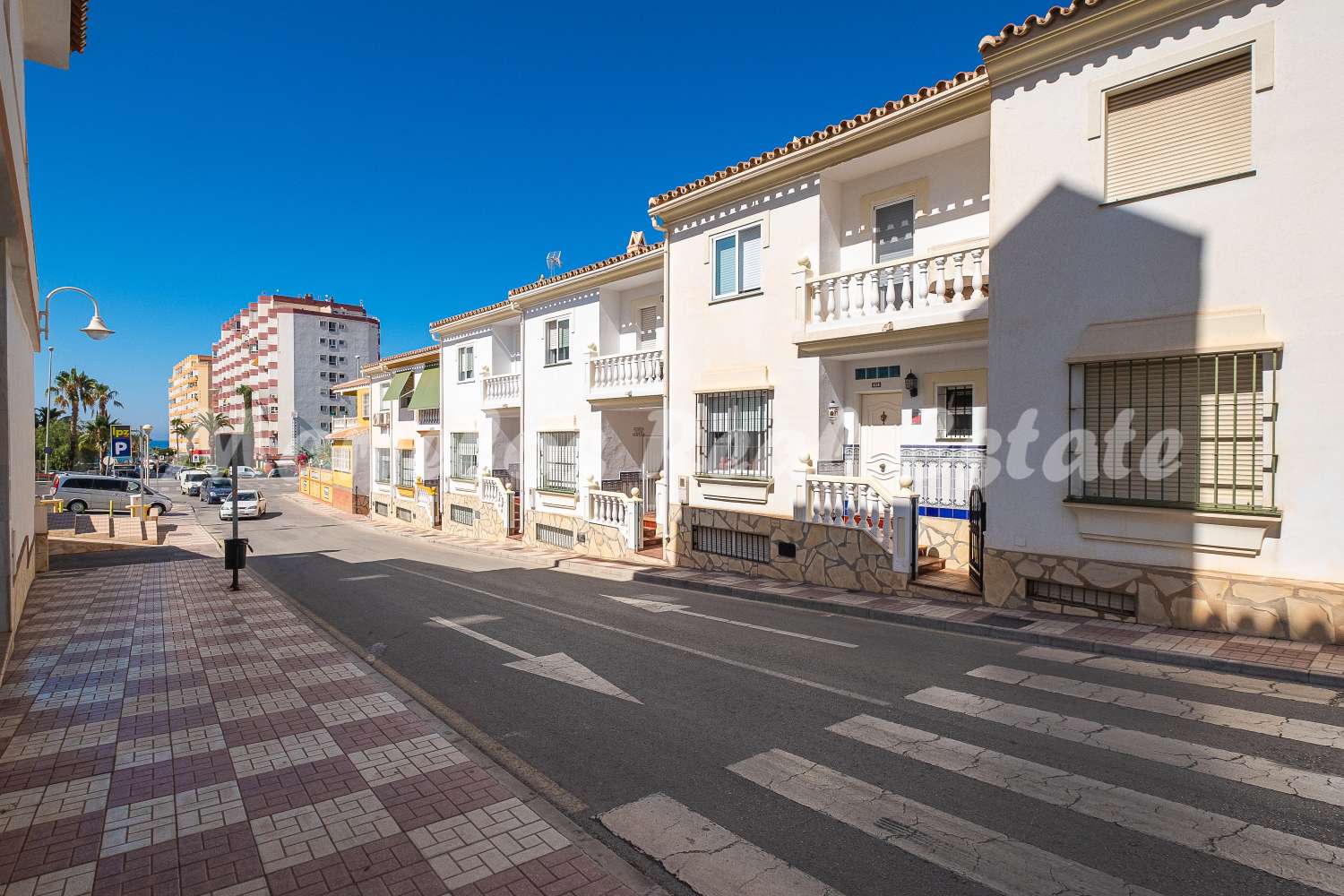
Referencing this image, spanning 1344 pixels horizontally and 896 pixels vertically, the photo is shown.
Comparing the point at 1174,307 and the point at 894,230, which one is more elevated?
the point at 894,230

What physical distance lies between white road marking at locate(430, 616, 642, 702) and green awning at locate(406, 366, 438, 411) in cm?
2138

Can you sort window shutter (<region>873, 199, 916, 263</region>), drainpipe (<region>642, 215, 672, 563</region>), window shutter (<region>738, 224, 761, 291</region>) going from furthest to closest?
drainpipe (<region>642, 215, 672, 563</region>)
window shutter (<region>738, 224, 761, 291</region>)
window shutter (<region>873, 199, 916, 263</region>)

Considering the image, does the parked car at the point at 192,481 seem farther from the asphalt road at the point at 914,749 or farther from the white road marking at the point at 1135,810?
the white road marking at the point at 1135,810

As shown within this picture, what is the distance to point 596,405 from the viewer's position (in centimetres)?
1850

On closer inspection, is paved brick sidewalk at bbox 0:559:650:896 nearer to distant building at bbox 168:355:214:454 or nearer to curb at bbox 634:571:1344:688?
curb at bbox 634:571:1344:688

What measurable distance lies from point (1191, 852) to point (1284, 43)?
8679mm

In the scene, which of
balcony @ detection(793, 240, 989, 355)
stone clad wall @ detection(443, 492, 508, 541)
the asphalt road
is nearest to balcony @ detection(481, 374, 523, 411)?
stone clad wall @ detection(443, 492, 508, 541)

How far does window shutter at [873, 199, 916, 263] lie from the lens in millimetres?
12062

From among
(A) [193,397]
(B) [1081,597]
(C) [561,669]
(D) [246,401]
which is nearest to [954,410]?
(B) [1081,597]

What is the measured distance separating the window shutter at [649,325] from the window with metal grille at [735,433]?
13.6 feet

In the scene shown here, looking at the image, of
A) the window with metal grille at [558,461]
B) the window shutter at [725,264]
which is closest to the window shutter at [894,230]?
the window shutter at [725,264]

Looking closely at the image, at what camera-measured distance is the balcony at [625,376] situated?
1633 cm

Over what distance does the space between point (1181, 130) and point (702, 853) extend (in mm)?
9718

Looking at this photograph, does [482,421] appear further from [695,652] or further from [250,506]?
[695,652]
